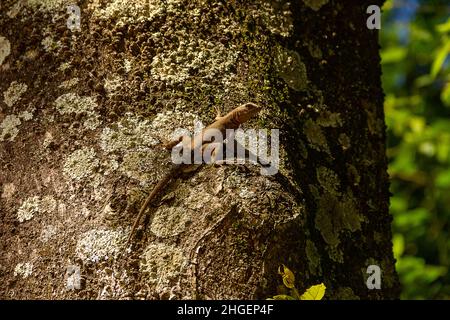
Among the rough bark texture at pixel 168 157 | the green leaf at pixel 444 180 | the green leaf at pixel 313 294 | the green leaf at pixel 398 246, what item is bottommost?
the green leaf at pixel 398 246

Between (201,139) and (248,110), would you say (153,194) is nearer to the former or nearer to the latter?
(201,139)

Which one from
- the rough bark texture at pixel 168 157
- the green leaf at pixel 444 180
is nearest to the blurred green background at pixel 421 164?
the green leaf at pixel 444 180

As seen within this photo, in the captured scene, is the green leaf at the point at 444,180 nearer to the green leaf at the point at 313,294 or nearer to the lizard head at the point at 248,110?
the lizard head at the point at 248,110

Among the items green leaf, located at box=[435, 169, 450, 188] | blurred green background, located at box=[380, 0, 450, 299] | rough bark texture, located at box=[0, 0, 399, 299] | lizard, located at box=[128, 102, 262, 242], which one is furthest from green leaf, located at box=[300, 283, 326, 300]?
green leaf, located at box=[435, 169, 450, 188]

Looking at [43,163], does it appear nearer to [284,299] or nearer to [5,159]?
[5,159]

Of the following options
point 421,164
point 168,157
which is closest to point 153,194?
point 168,157

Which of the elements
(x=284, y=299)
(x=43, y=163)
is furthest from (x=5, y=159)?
(x=284, y=299)

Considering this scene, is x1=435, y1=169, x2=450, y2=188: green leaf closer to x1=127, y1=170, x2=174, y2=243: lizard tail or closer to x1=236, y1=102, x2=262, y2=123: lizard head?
x1=236, y1=102, x2=262, y2=123: lizard head
